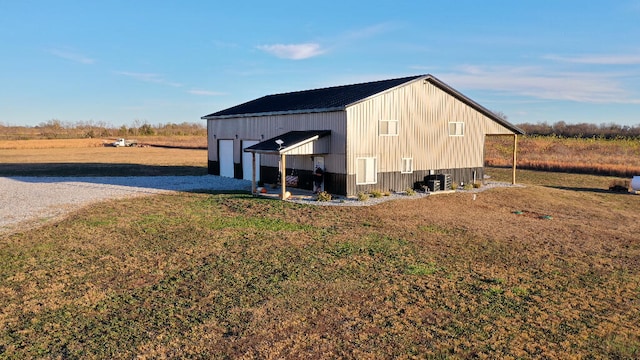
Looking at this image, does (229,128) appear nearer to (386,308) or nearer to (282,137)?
(282,137)

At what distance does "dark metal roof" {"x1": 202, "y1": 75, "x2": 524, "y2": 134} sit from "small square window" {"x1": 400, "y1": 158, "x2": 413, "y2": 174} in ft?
12.3

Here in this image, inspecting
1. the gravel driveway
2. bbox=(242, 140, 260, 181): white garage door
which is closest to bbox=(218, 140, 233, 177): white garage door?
the gravel driveway

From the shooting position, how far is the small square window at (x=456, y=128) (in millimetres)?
24320

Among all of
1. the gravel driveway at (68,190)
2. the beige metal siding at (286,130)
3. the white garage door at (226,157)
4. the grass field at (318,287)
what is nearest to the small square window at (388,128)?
the beige metal siding at (286,130)

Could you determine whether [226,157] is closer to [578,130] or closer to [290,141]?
[290,141]

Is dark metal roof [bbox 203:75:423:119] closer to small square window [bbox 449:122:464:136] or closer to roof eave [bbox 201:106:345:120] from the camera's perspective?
roof eave [bbox 201:106:345:120]

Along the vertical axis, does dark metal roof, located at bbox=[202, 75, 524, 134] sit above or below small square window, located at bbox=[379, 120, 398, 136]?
above

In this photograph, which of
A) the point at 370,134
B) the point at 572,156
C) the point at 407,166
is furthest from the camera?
the point at 572,156

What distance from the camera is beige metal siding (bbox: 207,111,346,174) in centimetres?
2045

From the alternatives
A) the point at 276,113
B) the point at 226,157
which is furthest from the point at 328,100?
the point at 226,157

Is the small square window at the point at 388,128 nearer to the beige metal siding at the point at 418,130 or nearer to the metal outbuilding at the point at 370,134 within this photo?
the metal outbuilding at the point at 370,134

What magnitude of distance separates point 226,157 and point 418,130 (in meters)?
13.0

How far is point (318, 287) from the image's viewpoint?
9.22m

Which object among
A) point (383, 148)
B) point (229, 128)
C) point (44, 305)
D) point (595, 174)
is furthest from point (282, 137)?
point (595, 174)
